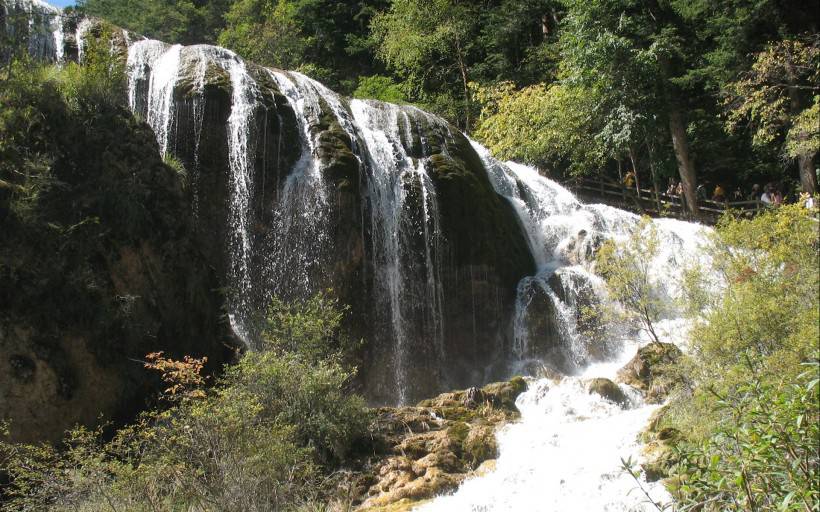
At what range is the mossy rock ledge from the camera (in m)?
8.68

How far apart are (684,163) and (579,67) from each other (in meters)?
5.16

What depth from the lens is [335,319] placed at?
1136cm

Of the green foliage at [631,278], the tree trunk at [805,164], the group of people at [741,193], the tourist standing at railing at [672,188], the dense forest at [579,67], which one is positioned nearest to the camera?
Answer: the green foliage at [631,278]

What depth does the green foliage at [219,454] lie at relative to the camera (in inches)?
276

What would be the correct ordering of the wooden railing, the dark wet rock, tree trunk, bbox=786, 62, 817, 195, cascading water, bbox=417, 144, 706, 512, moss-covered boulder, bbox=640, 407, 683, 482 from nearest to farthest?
Result: moss-covered boulder, bbox=640, 407, 683, 482 → cascading water, bbox=417, 144, 706, 512 → the dark wet rock → tree trunk, bbox=786, 62, 817, 195 → the wooden railing

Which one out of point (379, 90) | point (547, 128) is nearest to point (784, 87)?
point (547, 128)

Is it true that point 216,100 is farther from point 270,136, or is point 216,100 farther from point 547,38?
point 547,38

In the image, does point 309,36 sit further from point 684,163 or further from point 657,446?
point 657,446

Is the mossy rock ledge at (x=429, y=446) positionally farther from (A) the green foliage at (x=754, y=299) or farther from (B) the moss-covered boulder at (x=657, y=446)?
(A) the green foliage at (x=754, y=299)

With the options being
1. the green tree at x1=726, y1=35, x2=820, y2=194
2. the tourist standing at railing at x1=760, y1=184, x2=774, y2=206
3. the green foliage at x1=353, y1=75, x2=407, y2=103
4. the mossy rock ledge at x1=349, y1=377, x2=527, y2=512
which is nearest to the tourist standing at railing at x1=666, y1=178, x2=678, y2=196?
the tourist standing at railing at x1=760, y1=184, x2=774, y2=206

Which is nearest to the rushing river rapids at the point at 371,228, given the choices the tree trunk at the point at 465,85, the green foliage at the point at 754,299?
the green foliage at the point at 754,299

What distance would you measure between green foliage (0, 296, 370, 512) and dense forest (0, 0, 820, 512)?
4 cm

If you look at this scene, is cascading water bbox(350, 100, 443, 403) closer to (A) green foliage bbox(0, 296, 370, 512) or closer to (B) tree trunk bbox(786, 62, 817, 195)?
(A) green foliage bbox(0, 296, 370, 512)

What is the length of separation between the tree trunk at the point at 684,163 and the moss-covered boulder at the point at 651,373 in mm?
11720
